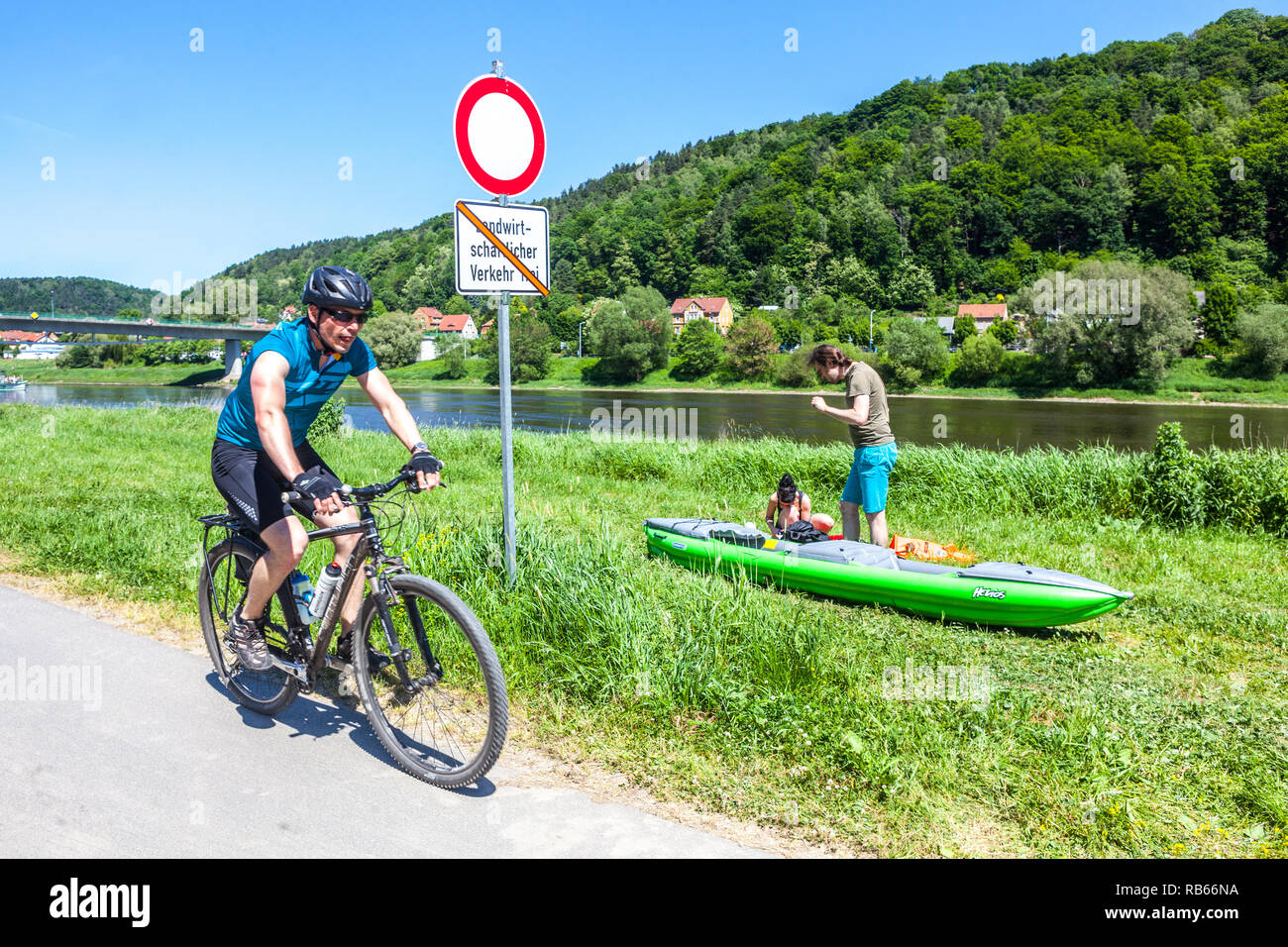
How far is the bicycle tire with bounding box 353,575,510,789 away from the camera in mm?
2934

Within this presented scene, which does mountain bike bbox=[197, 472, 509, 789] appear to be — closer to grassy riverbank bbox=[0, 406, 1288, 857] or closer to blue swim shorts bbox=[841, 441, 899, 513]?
grassy riverbank bbox=[0, 406, 1288, 857]

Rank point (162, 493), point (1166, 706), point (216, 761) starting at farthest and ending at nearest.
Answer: point (162, 493)
point (1166, 706)
point (216, 761)

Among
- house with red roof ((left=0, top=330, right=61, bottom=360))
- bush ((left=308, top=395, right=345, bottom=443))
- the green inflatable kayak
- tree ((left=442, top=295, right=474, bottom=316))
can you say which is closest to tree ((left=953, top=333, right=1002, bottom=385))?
bush ((left=308, top=395, right=345, bottom=443))

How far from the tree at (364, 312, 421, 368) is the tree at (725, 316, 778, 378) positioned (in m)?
31.6

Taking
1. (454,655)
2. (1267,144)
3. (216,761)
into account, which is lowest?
(216,761)

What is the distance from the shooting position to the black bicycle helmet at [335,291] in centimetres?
324

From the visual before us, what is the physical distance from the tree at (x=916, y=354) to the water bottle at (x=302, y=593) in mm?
58777

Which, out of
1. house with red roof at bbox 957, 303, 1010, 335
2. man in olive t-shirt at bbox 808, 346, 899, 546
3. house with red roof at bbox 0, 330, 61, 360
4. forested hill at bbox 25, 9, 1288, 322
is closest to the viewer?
man in olive t-shirt at bbox 808, 346, 899, 546

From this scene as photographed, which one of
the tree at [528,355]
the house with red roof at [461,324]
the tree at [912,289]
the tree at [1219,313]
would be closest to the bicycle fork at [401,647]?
the tree at [1219,313]

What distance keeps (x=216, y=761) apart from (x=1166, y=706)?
427 cm

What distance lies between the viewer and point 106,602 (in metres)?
5.39

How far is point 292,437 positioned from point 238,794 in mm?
1467

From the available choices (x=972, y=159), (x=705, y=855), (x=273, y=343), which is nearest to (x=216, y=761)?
(x=273, y=343)
